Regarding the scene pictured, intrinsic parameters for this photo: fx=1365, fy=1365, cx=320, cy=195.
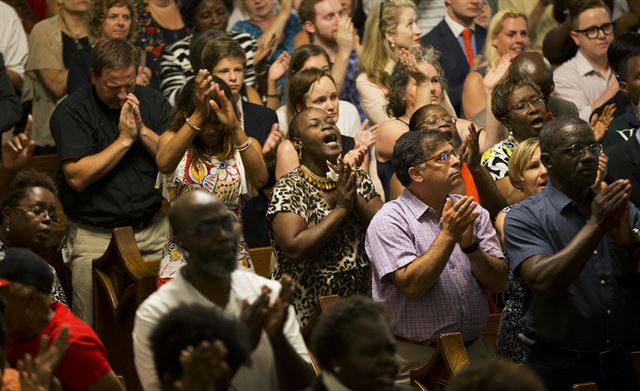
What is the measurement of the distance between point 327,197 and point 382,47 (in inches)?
85.0

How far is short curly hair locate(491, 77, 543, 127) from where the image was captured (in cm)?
662

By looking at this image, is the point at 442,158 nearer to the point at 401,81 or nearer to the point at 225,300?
the point at 225,300

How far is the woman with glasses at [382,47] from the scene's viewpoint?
7648 millimetres

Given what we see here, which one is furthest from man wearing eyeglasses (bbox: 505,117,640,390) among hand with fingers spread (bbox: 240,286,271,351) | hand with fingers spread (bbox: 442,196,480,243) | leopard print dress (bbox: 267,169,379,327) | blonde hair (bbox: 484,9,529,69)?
blonde hair (bbox: 484,9,529,69)

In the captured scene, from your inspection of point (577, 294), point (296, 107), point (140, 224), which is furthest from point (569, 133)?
point (140, 224)

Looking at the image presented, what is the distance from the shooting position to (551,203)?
516 centimetres

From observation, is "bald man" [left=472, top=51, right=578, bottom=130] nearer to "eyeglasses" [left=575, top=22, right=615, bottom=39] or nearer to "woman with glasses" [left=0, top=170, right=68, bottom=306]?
"eyeglasses" [left=575, top=22, right=615, bottom=39]

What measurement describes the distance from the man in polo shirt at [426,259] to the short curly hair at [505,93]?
1.14 metres

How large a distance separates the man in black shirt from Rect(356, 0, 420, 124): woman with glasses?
4.86ft

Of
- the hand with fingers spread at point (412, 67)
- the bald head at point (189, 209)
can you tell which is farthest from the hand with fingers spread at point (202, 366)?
the hand with fingers spread at point (412, 67)

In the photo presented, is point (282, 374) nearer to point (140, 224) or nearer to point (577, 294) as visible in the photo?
point (577, 294)

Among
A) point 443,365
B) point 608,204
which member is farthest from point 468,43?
point 608,204

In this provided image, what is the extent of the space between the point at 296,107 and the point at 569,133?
202 cm

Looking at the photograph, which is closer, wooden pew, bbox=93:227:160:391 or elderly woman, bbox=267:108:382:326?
elderly woman, bbox=267:108:382:326
